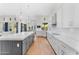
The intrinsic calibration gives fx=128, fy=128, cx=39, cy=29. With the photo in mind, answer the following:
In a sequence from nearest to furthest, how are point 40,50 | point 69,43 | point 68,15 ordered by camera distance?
point 69,43
point 68,15
point 40,50

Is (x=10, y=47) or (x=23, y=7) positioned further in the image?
(x=23, y=7)

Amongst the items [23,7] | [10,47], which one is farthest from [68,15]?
[23,7]

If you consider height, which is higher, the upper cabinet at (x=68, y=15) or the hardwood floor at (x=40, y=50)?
the upper cabinet at (x=68, y=15)

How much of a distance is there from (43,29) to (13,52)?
897 centimetres

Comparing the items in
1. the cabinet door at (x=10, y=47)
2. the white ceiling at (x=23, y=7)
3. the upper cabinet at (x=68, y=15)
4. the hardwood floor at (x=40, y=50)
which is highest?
the white ceiling at (x=23, y=7)

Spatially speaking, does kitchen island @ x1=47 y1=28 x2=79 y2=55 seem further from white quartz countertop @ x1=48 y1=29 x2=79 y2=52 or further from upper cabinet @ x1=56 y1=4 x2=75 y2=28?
upper cabinet @ x1=56 y1=4 x2=75 y2=28

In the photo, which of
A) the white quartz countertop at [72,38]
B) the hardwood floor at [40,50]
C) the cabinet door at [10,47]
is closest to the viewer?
the white quartz countertop at [72,38]

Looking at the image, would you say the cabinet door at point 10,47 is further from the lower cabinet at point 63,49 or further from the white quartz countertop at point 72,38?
the white quartz countertop at point 72,38

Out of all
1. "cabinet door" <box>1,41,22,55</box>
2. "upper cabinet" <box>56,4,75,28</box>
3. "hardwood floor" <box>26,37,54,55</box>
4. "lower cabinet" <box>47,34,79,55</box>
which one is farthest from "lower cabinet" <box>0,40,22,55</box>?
"upper cabinet" <box>56,4,75,28</box>

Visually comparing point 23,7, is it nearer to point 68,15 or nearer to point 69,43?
point 68,15

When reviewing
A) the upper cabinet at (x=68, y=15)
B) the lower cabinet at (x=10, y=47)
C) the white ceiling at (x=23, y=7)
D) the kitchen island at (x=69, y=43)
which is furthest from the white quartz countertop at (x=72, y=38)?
the lower cabinet at (x=10, y=47)

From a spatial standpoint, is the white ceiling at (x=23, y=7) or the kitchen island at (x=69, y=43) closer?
the kitchen island at (x=69, y=43)

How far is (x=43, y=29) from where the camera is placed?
42.3 feet
